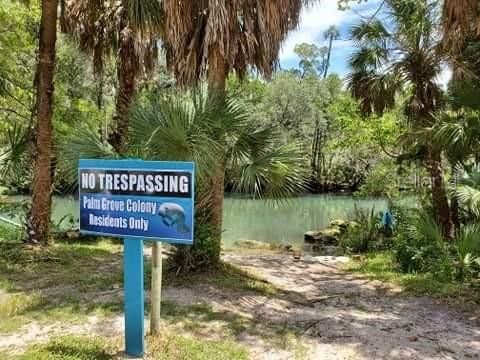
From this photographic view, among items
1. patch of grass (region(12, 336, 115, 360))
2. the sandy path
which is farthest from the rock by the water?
patch of grass (region(12, 336, 115, 360))

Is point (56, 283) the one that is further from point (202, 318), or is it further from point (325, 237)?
point (325, 237)

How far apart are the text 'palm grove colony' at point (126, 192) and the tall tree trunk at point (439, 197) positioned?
731cm

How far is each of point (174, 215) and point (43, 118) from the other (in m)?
4.96

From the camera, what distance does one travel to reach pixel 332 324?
4719 mm

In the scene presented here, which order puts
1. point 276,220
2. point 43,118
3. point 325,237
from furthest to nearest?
point 276,220, point 325,237, point 43,118

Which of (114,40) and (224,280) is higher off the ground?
(114,40)

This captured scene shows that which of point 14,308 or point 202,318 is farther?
point 14,308

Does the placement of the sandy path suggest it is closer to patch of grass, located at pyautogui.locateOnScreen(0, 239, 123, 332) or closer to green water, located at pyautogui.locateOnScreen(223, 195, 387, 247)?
patch of grass, located at pyautogui.locateOnScreen(0, 239, 123, 332)

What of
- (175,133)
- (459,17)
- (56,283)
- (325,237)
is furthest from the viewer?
(325,237)

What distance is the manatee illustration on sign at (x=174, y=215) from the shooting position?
343cm

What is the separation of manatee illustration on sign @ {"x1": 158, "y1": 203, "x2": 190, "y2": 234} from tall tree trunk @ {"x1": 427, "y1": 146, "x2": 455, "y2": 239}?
288 inches

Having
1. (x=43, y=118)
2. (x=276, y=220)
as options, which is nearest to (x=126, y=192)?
(x=43, y=118)

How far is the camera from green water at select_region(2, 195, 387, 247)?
16625 millimetres

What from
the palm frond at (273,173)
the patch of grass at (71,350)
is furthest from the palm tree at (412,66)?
the patch of grass at (71,350)
